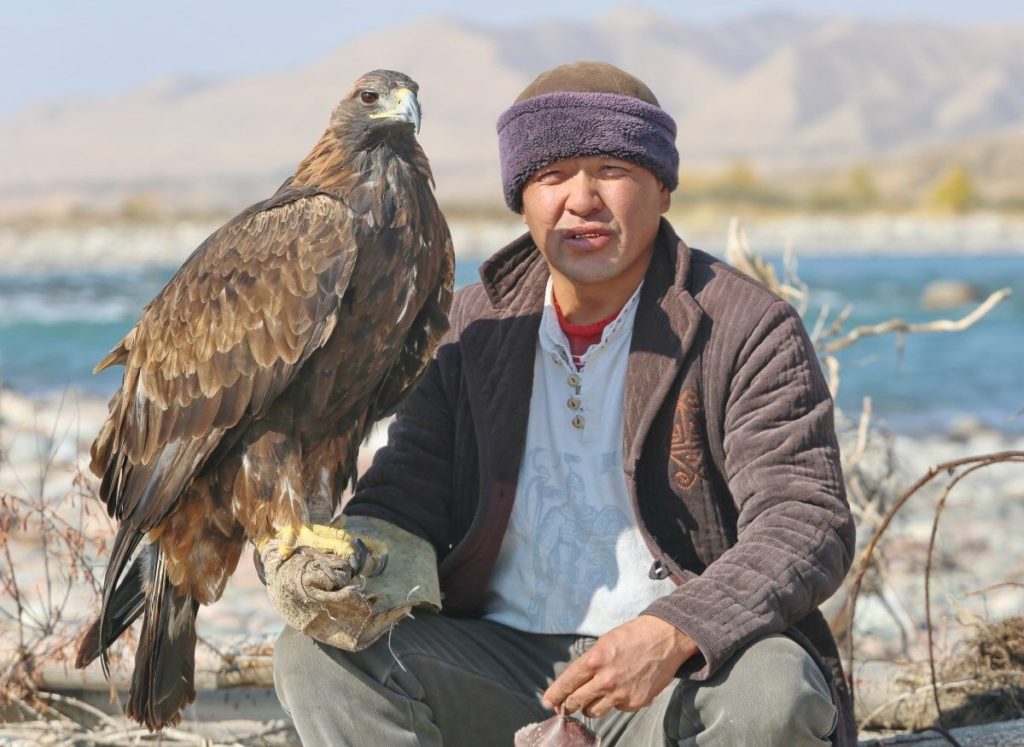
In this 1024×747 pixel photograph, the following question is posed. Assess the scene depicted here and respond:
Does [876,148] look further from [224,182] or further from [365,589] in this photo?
[365,589]

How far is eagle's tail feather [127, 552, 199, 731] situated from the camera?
122 inches

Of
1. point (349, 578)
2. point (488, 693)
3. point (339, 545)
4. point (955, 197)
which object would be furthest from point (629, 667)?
point (955, 197)

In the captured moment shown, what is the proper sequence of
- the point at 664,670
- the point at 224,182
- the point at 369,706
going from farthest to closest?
1. the point at 224,182
2. the point at 369,706
3. the point at 664,670

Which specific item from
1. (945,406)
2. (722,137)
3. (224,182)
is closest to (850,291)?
(945,406)

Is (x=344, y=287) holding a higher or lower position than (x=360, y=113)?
lower

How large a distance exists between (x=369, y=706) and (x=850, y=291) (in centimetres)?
3109

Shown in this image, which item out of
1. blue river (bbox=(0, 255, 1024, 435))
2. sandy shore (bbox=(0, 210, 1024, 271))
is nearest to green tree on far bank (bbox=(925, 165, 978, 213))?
sandy shore (bbox=(0, 210, 1024, 271))

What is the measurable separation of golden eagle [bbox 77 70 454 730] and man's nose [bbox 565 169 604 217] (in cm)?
31

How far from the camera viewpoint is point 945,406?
15.3 metres

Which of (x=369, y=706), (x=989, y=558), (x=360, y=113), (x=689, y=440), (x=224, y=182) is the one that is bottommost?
(x=989, y=558)

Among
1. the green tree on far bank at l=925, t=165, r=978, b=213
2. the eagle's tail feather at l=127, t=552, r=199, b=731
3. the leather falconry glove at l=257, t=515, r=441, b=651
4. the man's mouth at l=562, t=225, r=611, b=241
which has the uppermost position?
the green tree on far bank at l=925, t=165, r=978, b=213

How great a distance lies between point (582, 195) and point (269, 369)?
0.81 metres

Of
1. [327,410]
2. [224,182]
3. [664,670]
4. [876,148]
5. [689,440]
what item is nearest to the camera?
[664,670]

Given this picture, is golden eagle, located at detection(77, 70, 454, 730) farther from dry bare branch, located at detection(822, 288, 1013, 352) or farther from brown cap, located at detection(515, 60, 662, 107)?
dry bare branch, located at detection(822, 288, 1013, 352)
